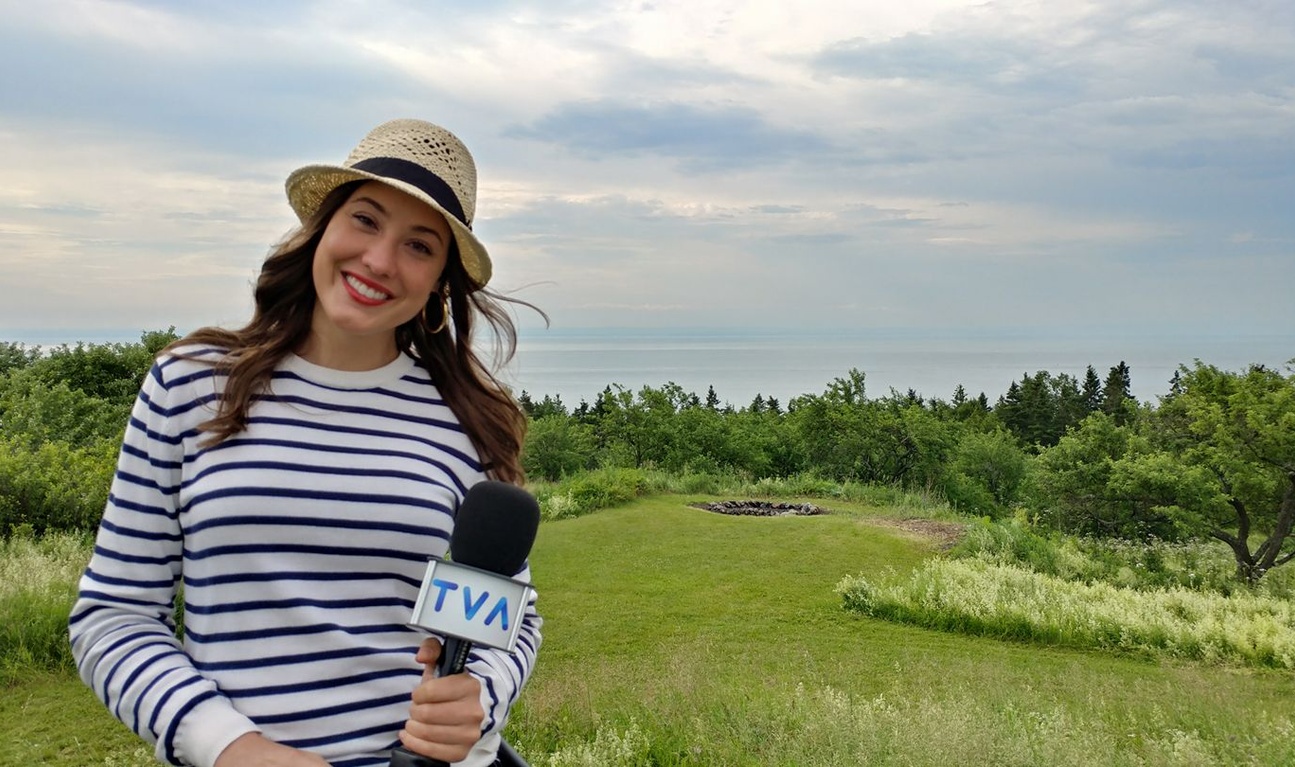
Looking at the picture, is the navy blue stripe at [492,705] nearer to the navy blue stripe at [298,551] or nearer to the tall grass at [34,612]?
the navy blue stripe at [298,551]

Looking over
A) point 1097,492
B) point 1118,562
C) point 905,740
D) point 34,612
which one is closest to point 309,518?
point 905,740

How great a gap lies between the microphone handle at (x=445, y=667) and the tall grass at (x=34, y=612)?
6.36 meters

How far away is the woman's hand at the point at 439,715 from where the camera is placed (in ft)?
4.95

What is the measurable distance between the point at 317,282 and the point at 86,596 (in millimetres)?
697

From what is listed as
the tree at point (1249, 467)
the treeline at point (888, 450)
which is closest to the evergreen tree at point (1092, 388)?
the treeline at point (888, 450)

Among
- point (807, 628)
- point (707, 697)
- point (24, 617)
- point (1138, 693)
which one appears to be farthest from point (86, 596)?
point (807, 628)

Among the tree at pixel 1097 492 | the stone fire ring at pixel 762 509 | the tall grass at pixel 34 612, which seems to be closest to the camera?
the tall grass at pixel 34 612

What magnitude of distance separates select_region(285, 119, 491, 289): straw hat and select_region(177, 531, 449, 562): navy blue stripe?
24.9 inches

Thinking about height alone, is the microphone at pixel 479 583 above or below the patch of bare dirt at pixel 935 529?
above

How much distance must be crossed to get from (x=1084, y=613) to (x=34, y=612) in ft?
29.0

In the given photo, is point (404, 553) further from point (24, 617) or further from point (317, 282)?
point (24, 617)

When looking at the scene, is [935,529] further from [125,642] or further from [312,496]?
[125,642]

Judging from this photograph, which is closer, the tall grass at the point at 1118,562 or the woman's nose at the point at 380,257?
the woman's nose at the point at 380,257

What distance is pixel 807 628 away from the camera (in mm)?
9047
